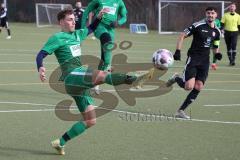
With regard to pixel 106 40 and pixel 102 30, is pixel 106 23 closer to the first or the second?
pixel 102 30

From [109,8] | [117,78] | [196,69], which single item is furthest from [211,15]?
[117,78]

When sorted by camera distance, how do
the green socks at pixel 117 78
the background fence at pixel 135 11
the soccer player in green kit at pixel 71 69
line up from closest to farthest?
the soccer player in green kit at pixel 71 69
the green socks at pixel 117 78
the background fence at pixel 135 11

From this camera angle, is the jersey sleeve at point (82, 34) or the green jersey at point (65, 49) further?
the jersey sleeve at point (82, 34)

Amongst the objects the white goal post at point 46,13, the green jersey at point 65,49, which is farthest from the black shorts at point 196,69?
the white goal post at point 46,13

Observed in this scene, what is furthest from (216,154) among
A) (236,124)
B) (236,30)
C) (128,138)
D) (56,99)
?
(236,30)

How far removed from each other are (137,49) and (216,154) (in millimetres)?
18683

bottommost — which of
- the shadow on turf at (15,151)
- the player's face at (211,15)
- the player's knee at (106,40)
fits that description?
the shadow on turf at (15,151)

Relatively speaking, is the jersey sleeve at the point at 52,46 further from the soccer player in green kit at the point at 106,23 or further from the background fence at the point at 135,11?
the background fence at the point at 135,11

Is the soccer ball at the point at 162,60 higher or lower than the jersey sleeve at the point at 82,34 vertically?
lower

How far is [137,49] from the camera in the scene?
26375 mm

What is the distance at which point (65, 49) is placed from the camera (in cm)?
→ 764

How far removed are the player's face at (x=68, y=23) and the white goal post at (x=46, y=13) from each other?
37290 millimetres

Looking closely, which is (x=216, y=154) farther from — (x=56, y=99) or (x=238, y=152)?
(x=56, y=99)

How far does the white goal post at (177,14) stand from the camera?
38938 millimetres
